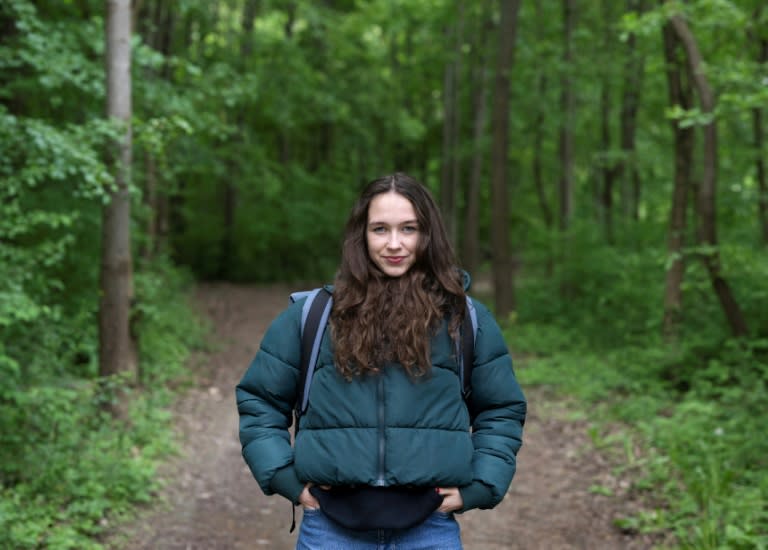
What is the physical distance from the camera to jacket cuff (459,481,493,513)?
2.47m

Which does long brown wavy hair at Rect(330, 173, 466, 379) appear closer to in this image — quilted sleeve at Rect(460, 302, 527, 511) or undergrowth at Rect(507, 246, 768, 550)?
quilted sleeve at Rect(460, 302, 527, 511)

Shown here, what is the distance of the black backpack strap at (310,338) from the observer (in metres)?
2.54

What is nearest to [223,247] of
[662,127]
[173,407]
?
[662,127]

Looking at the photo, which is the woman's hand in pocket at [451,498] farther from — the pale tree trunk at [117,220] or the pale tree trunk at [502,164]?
the pale tree trunk at [502,164]

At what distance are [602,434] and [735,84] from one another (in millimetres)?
4003

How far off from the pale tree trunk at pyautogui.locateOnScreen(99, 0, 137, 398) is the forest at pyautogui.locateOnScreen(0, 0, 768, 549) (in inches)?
0.9

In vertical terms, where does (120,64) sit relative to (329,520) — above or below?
above

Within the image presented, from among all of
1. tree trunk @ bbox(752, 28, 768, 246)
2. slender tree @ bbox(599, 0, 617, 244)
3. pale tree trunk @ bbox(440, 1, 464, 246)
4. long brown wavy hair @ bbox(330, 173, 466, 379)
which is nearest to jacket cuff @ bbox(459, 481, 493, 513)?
long brown wavy hair @ bbox(330, 173, 466, 379)

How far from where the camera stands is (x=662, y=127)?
76.4 feet

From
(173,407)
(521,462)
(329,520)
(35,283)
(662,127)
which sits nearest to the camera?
(329,520)

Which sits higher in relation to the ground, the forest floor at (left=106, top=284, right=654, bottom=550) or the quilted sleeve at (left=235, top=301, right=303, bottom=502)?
the quilted sleeve at (left=235, top=301, right=303, bottom=502)

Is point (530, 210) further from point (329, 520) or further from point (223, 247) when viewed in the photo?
point (329, 520)

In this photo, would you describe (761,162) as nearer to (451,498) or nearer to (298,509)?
(298,509)

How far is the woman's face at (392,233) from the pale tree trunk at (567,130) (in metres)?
15.3
